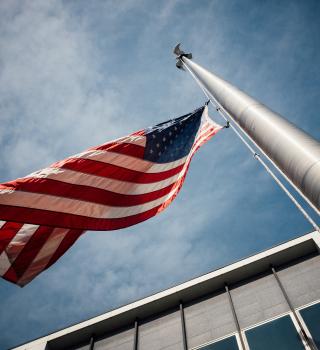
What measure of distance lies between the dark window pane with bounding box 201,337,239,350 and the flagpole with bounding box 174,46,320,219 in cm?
747

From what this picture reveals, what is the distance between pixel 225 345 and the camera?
9477 mm

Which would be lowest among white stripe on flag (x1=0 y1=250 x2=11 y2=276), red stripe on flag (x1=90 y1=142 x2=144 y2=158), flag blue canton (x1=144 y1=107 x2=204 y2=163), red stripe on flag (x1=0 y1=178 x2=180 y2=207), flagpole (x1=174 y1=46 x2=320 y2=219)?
flagpole (x1=174 y1=46 x2=320 y2=219)

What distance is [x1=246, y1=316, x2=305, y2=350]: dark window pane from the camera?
8469mm

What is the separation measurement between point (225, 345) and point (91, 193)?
631 centimetres

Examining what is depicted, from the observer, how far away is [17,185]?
19.9 feet

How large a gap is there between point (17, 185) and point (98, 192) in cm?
182

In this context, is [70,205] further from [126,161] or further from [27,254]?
[126,161]

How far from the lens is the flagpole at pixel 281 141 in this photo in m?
2.76

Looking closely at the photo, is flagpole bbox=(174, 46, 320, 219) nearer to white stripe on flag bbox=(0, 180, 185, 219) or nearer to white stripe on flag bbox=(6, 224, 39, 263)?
white stripe on flag bbox=(0, 180, 185, 219)

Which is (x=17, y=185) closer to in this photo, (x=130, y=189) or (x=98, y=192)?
(x=98, y=192)

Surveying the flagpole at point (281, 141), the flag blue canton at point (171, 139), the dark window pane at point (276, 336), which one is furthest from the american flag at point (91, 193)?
the dark window pane at point (276, 336)

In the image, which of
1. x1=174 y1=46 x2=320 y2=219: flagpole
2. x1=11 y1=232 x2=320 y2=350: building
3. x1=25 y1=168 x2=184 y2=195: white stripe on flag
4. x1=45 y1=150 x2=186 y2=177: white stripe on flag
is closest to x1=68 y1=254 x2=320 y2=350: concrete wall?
x1=11 y1=232 x2=320 y2=350: building

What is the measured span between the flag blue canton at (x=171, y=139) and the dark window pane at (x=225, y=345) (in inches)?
226

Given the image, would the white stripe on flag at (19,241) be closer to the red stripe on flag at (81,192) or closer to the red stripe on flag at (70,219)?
the red stripe on flag at (70,219)
